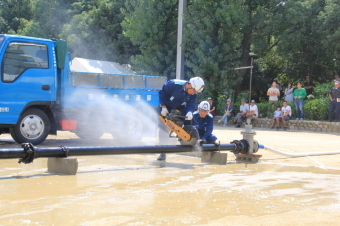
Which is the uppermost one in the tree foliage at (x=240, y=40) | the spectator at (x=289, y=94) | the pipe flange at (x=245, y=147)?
the tree foliage at (x=240, y=40)

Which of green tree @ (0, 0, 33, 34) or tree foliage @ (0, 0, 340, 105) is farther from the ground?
green tree @ (0, 0, 33, 34)

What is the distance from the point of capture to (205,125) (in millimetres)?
9734

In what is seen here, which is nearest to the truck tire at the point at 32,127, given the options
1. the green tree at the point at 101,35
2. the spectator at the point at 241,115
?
the spectator at the point at 241,115

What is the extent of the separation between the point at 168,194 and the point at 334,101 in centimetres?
1336

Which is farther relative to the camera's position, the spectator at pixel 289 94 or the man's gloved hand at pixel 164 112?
the spectator at pixel 289 94

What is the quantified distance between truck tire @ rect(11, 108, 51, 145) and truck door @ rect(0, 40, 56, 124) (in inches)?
8.9

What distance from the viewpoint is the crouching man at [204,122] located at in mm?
9547

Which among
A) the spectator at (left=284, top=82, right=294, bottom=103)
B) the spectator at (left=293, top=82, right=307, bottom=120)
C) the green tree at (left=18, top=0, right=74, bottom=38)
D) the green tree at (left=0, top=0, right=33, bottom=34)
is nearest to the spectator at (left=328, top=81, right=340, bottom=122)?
the spectator at (left=293, top=82, right=307, bottom=120)

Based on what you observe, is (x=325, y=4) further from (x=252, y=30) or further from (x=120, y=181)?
(x=120, y=181)

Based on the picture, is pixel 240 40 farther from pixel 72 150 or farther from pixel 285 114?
pixel 72 150

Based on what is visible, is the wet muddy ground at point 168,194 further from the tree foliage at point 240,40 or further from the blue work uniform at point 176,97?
the tree foliage at point 240,40

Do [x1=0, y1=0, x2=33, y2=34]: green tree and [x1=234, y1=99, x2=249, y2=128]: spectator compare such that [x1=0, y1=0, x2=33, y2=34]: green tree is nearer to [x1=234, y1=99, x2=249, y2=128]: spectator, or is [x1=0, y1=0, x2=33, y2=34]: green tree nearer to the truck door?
[x1=234, y1=99, x2=249, y2=128]: spectator

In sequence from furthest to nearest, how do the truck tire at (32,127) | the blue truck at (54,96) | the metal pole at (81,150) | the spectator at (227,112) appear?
1. the spectator at (227,112)
2. the truck tire at (32,127)
3. the blue truck at (54,96)
4. the metal pole at (81,150)

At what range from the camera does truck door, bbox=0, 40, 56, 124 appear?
1027 cm
